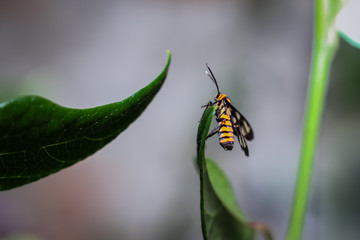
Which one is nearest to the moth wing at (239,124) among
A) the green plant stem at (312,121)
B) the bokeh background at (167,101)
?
the green plant stem at (312,121)

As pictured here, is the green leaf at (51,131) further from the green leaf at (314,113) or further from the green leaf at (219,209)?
the green leaf at (314,113)

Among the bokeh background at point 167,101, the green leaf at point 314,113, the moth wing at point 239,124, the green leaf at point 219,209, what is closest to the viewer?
the green leaf at point 219,209

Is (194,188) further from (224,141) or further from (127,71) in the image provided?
(224,141)

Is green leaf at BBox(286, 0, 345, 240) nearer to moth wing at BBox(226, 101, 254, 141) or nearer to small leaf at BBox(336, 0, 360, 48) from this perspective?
small leaf at BBox(336, 0, 360, 48)

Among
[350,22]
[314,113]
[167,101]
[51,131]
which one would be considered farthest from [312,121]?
[167,101]

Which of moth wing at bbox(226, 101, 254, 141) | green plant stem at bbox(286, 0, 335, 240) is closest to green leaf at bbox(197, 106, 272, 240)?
green plant stem at bbox(286, 0, 335, 240)

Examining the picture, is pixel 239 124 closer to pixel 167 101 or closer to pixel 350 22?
pixel 350 22
